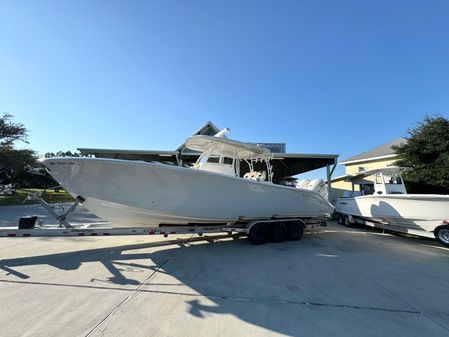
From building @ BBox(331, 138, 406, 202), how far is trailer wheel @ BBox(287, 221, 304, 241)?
10392mm

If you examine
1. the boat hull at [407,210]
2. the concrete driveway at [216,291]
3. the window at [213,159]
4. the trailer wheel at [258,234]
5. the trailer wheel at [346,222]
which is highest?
the window at [213,159]

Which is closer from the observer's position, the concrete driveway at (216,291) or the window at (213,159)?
the concrete driveway at (216,291)

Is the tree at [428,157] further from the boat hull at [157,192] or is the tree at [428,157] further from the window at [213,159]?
the window at [213,159]

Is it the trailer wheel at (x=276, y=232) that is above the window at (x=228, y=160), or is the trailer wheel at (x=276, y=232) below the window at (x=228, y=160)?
below

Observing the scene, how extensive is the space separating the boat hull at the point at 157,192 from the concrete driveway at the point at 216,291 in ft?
2.88

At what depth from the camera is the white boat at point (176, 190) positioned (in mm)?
5383

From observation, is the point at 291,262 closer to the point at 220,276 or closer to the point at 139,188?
the point at 220,276

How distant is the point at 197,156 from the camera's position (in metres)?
13.8

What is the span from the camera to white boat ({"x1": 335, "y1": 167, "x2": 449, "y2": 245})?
7227 mm

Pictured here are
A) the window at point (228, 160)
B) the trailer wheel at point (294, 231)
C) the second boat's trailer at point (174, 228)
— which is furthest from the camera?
the window at point (228, 160)

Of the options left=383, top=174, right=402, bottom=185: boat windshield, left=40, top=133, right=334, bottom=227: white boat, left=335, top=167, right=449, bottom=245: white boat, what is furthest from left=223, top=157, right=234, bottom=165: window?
left=383, top=174, right=402, bottom=185: boat windshield

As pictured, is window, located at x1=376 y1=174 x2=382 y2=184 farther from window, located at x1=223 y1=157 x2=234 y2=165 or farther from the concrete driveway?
window, located at x1=223 y1=157 x2=234 y2=165

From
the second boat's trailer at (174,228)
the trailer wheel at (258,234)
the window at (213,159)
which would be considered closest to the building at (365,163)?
the second boat's trailer at (174,228)

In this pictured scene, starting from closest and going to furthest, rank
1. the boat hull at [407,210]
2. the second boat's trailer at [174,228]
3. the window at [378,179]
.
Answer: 1. the second boat's trailer at [174,228]
2. the boat hull at [407,210]
3. the window at [378,179]
